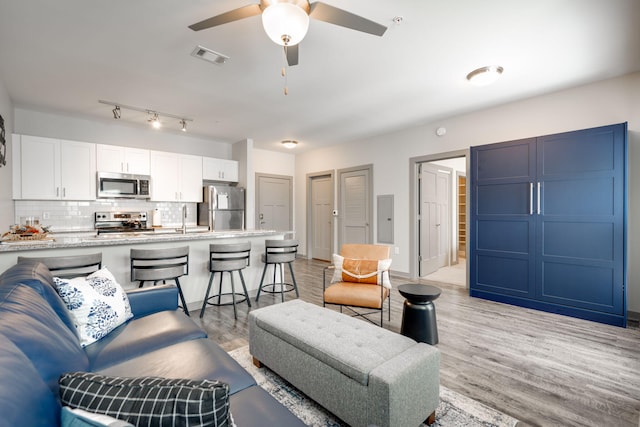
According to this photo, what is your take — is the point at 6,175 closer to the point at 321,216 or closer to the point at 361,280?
the point at 361,280

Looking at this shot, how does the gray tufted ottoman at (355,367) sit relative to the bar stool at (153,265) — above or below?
below

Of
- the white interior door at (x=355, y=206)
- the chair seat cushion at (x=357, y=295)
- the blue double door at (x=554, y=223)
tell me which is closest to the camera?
the chair seat cushion at (x=357, y=295)

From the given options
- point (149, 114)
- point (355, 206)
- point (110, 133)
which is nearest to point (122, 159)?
point (110, 133)

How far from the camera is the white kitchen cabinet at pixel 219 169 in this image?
18.6 feet

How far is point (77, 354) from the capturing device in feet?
3.80

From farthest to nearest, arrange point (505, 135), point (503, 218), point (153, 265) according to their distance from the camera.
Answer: point (505, 135)
point (503, 218)
point (153, 265)

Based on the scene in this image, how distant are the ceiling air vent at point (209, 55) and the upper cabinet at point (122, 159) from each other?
2905mm

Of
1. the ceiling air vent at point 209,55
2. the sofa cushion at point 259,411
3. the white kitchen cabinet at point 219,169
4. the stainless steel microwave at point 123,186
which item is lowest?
the sofa cushion at point 259,411

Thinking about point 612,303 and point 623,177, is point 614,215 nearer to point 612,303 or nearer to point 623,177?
point 623,177

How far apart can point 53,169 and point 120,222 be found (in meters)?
1.17

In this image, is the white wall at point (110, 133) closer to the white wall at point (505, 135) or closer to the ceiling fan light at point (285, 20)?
the white wall at point (505, 135)

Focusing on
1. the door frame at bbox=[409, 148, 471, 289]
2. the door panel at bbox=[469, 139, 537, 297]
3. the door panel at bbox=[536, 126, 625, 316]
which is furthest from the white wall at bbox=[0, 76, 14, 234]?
the door panel at bbox=[536, 126, 625, 316]

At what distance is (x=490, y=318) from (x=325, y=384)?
8.30 feet

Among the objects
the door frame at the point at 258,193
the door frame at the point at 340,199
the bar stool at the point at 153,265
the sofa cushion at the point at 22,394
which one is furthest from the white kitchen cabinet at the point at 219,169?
the sofa cushion at the point at 22,394
